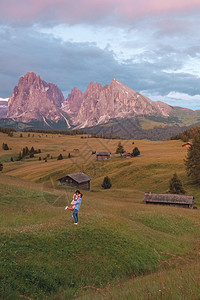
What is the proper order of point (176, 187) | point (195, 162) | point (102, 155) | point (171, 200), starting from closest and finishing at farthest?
point (171, 200)
point (176, 187)
point (195, 162)
point (102, 155)

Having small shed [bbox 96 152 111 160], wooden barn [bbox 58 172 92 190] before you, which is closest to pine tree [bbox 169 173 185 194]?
wooden barn [bbox 58 172 92 190]

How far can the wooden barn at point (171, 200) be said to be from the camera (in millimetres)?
50344

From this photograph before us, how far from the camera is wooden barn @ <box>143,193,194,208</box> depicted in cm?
5034

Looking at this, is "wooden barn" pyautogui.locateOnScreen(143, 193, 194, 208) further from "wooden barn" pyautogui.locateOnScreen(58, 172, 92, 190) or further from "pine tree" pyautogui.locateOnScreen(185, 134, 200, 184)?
"wooden barn" pyautogui.locateOnScreen(58, 172, 92, 190)

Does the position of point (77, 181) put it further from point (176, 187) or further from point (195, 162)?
point (195, 162)

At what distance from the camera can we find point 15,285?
11859 mm

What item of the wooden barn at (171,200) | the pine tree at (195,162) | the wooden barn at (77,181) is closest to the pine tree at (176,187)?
the wooden barn at (171,200)

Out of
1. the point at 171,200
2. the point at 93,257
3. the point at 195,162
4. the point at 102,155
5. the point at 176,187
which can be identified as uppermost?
the point at 195,162

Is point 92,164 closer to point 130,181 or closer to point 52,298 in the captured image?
point 130,181

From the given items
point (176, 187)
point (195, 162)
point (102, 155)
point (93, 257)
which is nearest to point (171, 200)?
point (176, 187)

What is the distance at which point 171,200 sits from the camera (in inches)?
2046

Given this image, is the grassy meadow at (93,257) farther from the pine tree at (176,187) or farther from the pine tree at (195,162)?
the pine tree at (195,162)

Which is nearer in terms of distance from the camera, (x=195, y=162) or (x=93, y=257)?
(x=93, y=257)

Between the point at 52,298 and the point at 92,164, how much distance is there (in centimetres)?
9841
